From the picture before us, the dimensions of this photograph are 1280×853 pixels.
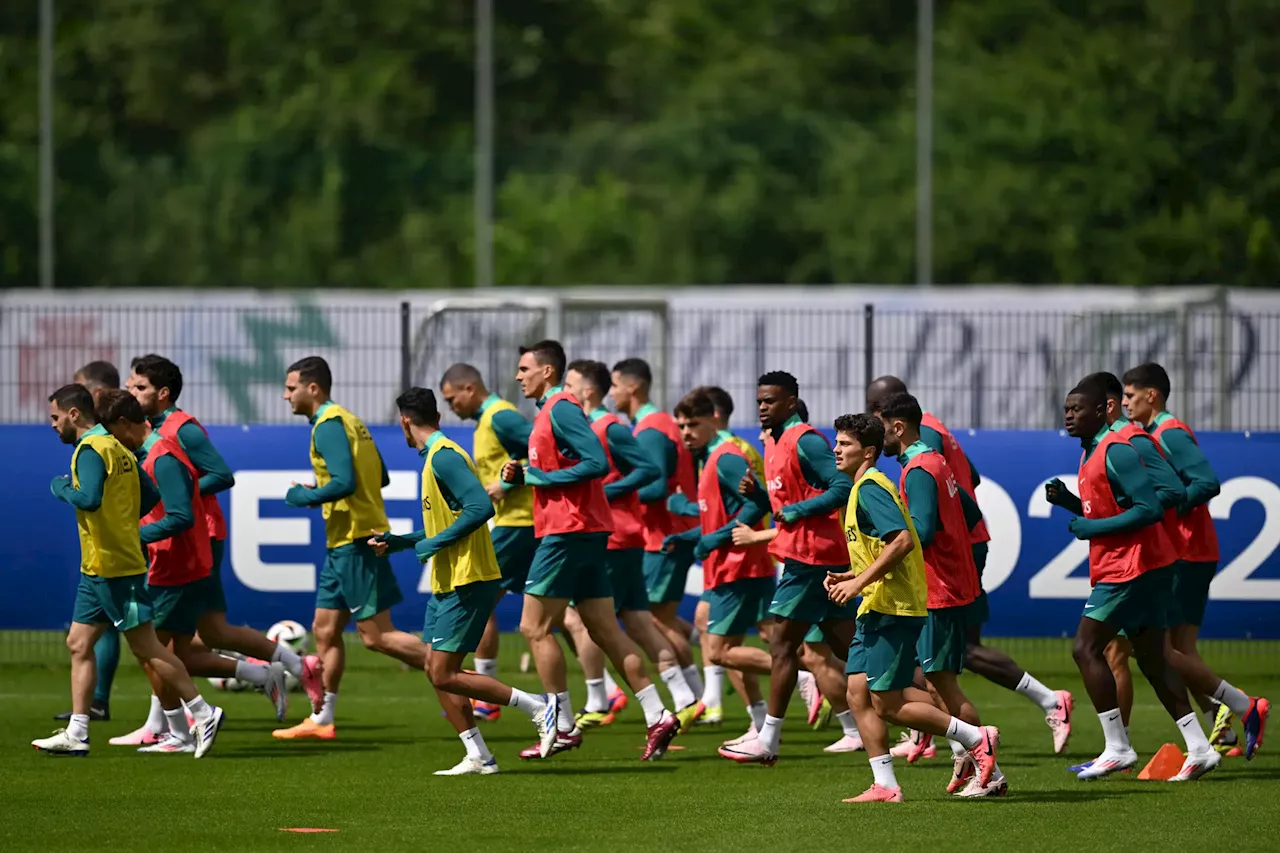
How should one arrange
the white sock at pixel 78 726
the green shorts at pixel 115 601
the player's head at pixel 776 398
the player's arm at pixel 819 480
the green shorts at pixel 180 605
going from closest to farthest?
the player's arm at pixel 819 480 < the player's head at pixel 776 398 < the green shorts at pixel 115 601 < the white sock at pixel 78 726 < the green shorts at pixel 180 605

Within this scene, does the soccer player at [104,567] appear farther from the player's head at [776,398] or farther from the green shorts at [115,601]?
the player's head at [776,398]

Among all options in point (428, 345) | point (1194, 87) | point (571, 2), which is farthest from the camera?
point (571, 2)

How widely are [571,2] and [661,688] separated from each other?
34.0 m

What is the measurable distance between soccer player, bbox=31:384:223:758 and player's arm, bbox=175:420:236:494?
600 mm

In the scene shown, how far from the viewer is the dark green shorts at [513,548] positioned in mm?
14266

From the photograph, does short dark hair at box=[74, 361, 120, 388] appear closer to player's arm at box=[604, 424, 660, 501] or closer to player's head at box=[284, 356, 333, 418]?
player's head at box=[284, 356, 333, 418]

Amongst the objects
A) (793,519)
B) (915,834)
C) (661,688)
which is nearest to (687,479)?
(661,688)

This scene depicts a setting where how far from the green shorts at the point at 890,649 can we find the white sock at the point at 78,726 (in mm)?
4591

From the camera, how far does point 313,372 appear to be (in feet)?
43.8

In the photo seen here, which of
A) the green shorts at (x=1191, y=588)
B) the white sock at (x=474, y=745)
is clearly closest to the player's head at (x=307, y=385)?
the white sock at (x=474, y=745)

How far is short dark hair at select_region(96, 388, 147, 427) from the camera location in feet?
41.3

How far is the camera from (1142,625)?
11867 millimetres

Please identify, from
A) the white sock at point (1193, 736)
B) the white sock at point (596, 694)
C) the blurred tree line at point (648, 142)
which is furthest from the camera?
the blurred tree line at point (648, 142)

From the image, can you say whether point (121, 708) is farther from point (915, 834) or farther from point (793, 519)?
point (915, 834)
